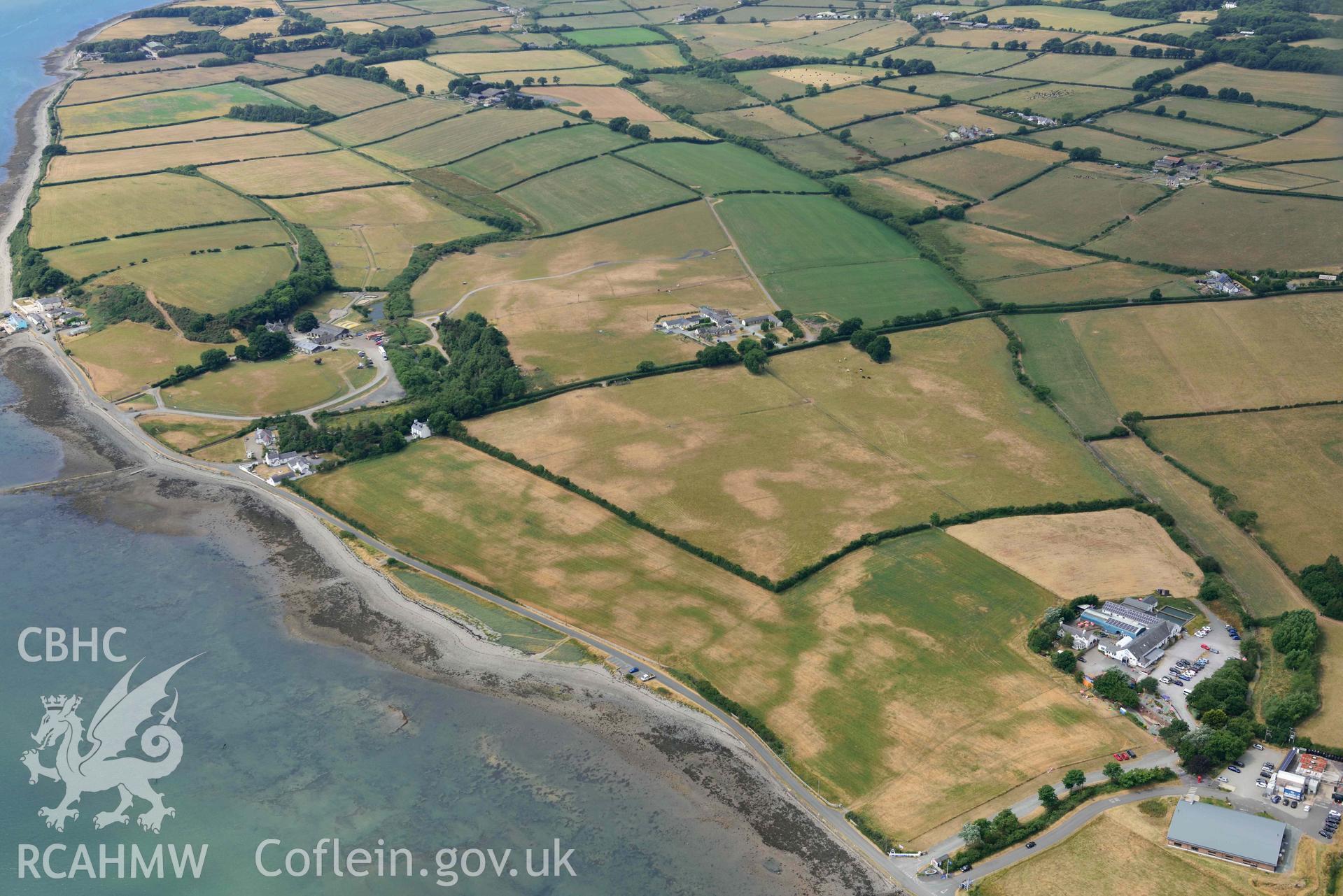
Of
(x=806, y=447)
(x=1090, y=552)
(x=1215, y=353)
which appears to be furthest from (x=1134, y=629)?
(x=1215, y=353)

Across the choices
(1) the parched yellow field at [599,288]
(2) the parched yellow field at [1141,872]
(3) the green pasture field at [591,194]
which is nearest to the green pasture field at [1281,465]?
(2) the parched yellow field at [1141,872]

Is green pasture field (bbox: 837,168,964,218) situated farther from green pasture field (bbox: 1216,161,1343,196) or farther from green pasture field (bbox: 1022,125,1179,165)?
green pasture field (bbox: 1216,161,1343,196)

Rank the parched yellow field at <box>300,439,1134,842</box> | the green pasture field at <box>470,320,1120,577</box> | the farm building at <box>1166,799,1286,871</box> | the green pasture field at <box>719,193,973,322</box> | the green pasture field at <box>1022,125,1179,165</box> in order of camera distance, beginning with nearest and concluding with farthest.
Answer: the farm building at <box>1166,799,1286,871</box>, the parched yellow field at <box>300,439,1134,842</box>, the green pasture field at <box>470,320,1120,577</box>, the green pasture field at <box>719,193,973,322</box>, the green pasture field at <box>1022,125,1179,165</box>

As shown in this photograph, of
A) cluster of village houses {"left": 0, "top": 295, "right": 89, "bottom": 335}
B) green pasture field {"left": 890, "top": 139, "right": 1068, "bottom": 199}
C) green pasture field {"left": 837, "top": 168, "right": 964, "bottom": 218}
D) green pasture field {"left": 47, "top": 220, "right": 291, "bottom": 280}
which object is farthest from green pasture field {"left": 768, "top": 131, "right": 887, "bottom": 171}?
cluster of village houses {"left": 0, "top": 295, "right": 89, "bottom": 335}

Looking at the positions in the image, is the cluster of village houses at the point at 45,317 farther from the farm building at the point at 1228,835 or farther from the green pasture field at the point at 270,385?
the farm building at the point at 1228,835

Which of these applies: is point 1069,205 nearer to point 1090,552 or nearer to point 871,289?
point 871,289

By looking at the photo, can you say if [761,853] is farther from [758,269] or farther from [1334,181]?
[1334,181]
